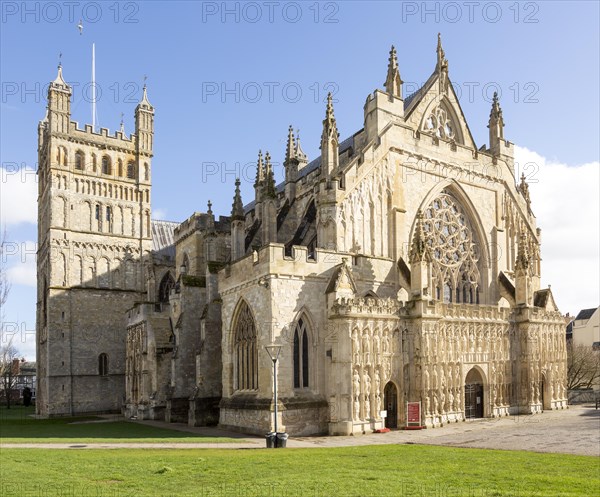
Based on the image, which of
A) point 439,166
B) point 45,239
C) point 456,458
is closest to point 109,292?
point 45,239

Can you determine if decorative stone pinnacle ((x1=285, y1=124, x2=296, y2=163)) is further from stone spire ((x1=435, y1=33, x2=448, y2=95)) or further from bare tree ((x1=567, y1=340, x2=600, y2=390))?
bare tree ((x1=567, y1=340, x2=600, y2=390))

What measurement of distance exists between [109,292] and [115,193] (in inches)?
332

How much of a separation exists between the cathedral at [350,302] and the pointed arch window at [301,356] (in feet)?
0.27

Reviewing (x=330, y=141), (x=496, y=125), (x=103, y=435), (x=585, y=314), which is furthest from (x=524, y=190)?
(x=585, y=314)

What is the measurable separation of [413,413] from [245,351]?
782 cm

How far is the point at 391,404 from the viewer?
27.6m

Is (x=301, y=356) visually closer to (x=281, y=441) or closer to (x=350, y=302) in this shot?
(x=350, y=302)

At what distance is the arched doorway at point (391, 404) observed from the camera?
27.4 m

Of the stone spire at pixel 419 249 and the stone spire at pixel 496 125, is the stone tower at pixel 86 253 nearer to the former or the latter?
the stone spire at pixel 419 249

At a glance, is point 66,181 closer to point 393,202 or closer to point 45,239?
point 45,239

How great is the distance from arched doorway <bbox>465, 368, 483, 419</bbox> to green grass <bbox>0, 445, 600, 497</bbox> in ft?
42.3

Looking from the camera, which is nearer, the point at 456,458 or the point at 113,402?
the point at 456,458

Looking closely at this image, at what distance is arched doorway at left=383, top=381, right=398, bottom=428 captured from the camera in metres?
27.4

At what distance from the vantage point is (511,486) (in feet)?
39.1
